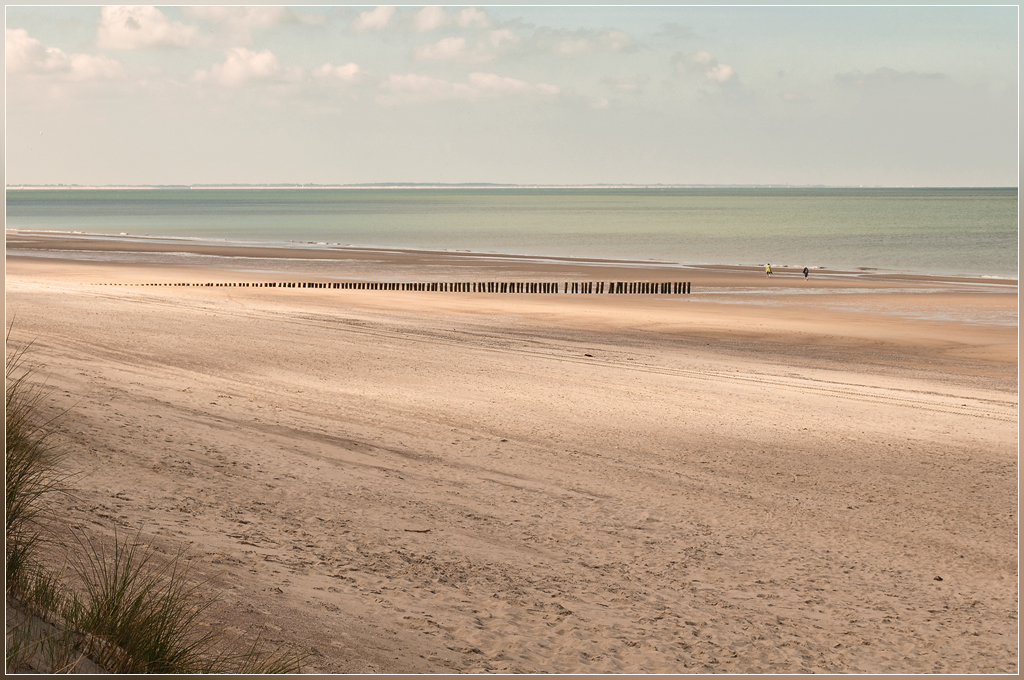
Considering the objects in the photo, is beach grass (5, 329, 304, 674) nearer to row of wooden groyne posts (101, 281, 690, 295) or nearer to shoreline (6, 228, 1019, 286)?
row of wooden groyne posts (101, 281, 690, 295)

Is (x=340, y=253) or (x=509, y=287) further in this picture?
(x=340, y=253)

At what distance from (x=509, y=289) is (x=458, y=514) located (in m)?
30.8

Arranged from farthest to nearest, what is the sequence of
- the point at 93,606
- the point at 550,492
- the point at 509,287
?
the point at 509,287, the point at 550,492, the point at 93,606

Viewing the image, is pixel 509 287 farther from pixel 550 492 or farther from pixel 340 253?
pixel 550 492

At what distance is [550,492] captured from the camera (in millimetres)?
9945

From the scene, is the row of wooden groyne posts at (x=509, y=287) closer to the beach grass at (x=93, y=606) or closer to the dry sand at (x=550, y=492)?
the dry sand at (x=550, y=492)

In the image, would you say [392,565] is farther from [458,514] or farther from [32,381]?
[32,381]

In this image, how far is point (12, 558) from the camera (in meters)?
5.45

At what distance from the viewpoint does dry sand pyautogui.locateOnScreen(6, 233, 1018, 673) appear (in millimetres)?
6816

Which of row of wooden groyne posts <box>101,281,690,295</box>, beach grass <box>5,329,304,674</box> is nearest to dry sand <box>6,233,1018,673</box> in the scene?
beach grass <box>5,329,304,674</box>

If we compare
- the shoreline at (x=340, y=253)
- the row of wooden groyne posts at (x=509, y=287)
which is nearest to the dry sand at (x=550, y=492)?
the row of wooden groyne posts at (x=509, y=287)

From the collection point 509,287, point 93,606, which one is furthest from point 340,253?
point 93,606

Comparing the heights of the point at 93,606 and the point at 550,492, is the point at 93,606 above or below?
above

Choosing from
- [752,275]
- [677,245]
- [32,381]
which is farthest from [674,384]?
[677,245]
